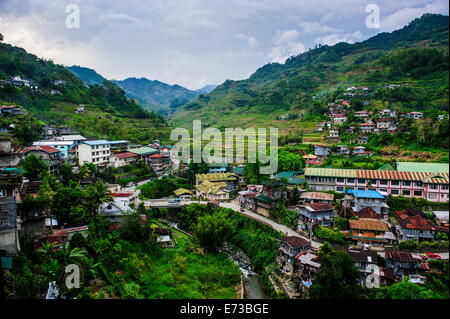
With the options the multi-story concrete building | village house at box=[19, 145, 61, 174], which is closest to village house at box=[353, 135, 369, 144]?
the multi-story concrete building

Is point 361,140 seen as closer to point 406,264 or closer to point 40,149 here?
point 406,264

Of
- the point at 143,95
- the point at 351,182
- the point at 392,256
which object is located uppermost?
the point at 143,95

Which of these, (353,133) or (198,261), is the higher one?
(353,133)

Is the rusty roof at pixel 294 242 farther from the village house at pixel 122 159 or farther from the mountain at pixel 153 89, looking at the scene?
the mountain at pixel 153 89

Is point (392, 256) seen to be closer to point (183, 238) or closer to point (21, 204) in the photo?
point (183, 238)

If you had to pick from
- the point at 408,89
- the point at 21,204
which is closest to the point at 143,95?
the point at 408,89
